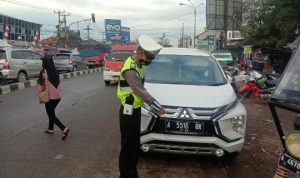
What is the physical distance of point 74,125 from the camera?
864 cm

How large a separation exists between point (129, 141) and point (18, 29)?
5514cm

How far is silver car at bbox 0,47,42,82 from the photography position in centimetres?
1795

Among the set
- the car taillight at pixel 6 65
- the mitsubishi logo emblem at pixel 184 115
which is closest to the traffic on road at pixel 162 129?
the mitsubishi logo emblem at pixel 184 115

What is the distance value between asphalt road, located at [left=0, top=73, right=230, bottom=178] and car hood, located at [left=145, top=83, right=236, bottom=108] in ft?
3.13

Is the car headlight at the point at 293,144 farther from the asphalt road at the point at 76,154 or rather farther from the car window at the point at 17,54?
the car window at the point at 17,54

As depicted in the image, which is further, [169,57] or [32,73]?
[32,73]

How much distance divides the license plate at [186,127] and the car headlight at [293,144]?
261 cm

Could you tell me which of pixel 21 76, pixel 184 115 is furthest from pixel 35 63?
pixel 184 115

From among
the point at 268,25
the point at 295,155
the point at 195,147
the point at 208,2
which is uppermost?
the point at 208,2

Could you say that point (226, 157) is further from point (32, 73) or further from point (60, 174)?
point (32, 73)

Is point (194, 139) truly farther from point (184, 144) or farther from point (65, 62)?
point (65, 62)

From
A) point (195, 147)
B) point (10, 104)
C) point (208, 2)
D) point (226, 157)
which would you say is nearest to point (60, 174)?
point (195, 147)

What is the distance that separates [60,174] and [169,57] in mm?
3014

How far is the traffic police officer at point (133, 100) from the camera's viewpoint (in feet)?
14.4
